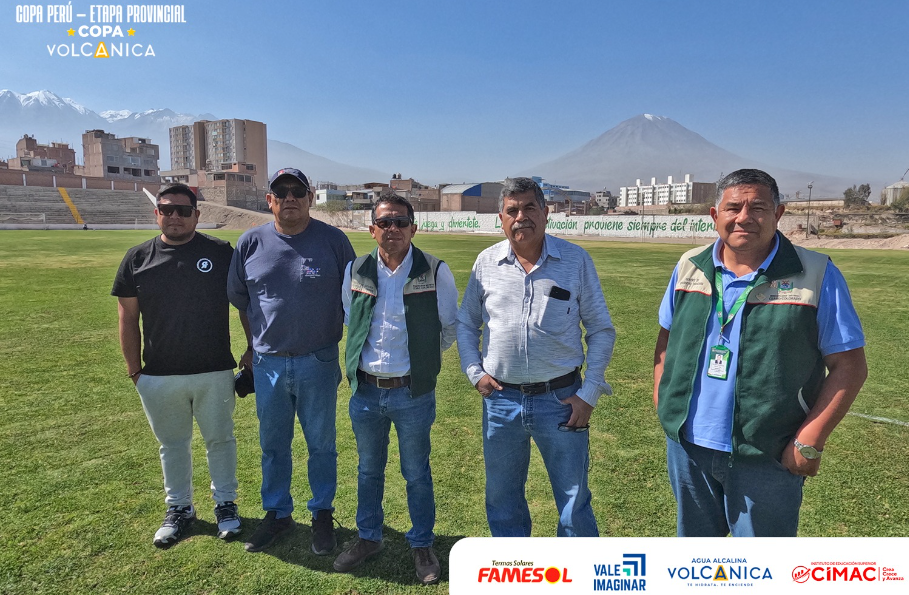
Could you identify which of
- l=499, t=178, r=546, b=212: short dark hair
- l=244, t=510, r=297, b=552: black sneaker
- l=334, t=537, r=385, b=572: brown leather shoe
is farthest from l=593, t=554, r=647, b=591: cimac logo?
l=244, t=510, r=297, b=552: black sneaker

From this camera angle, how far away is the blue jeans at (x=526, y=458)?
283 centimetres

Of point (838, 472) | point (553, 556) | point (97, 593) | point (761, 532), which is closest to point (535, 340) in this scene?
point (553, 556)

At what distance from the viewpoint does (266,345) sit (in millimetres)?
3424

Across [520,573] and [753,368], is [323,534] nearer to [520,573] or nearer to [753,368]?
[520,573]

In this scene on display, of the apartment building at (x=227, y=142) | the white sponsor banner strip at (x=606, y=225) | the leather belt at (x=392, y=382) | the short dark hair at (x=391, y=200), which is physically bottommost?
the leather belt at (x=392, y=382)

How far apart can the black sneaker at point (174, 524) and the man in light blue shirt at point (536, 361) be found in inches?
84.6

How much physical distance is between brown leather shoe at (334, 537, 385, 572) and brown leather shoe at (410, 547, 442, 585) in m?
0.28

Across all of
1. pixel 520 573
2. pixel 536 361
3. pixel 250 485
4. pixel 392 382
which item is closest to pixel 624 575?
pixel 520 573

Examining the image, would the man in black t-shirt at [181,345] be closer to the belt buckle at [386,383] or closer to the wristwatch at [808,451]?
the belt buckle at [386,383]

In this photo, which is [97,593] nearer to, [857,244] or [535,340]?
[535,340]

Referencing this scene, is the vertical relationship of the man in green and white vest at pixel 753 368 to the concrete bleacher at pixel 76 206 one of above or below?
below

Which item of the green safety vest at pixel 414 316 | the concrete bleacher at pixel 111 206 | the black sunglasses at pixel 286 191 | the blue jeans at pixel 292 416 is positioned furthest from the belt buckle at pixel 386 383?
the concrete bleacher at pixel 111 206

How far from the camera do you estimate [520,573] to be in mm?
2199

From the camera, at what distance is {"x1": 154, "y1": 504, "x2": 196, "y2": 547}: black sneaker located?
3414 millimetres
